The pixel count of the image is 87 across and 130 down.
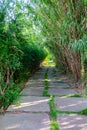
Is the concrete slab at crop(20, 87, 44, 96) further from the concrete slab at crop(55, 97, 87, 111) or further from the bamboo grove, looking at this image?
the bamboo grove

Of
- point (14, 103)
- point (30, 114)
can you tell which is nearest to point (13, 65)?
point (14, 103)

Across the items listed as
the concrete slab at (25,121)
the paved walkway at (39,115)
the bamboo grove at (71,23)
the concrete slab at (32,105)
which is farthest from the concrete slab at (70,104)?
the bamboo grove at (71,23)

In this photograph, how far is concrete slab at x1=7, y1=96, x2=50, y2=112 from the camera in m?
3.99

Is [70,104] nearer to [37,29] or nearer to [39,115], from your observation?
[39,115]

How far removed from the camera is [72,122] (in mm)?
3322

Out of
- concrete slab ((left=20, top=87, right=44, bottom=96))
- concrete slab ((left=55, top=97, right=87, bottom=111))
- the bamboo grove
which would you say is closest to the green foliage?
concrete slab ((left=55, top=97, right=87, bottom=111))

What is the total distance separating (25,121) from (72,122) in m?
0.62

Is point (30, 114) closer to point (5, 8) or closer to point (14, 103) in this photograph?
point (14, 103)

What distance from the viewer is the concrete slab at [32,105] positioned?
3988 mm

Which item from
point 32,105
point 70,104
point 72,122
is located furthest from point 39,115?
point 70,104

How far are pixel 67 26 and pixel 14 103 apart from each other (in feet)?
7.40

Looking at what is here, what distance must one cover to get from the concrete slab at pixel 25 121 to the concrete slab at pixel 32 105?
0.94ft

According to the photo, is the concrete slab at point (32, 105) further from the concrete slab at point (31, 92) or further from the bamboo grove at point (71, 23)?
the bamboo grove at point (71, 23)

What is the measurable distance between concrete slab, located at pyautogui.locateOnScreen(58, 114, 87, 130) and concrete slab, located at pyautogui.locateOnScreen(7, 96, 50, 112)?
1.47 feet
